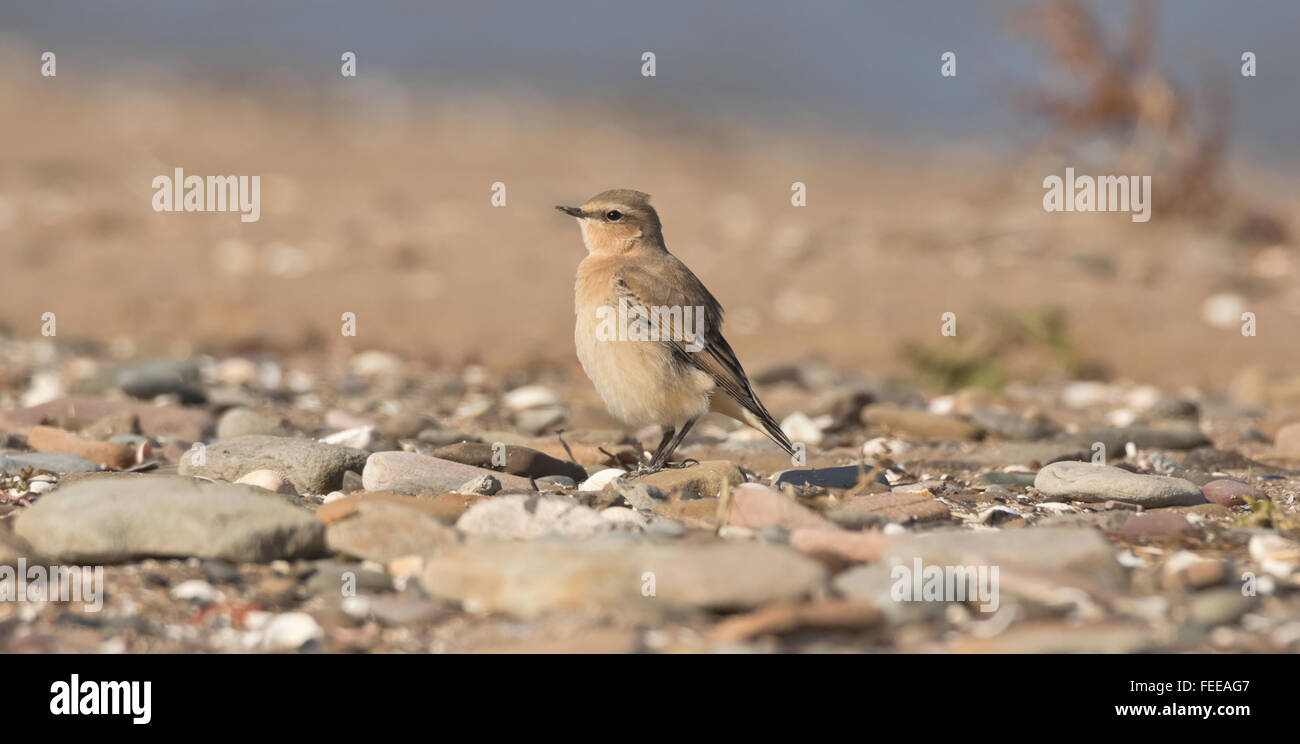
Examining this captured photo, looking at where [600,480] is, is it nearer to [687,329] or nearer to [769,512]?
[687,329]

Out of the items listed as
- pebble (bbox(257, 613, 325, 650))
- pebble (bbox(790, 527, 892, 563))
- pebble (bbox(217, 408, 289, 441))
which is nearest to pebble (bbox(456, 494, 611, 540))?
pebble (bbox(790, 527, 892, 563))

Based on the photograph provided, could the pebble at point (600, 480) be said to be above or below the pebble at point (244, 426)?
below

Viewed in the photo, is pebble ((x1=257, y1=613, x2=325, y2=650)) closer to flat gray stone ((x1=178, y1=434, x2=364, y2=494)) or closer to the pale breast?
flat gray stone ((x1=178, y1=434, x2=364, y2=494))

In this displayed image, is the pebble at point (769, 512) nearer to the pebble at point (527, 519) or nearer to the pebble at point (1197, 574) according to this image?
the pebble at point (527, 519)

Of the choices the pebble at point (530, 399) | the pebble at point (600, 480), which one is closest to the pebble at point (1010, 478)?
the pebble at point (600, 480)

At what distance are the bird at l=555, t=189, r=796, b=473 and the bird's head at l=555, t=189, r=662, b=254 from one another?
325 mm

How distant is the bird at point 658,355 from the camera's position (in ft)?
19.7

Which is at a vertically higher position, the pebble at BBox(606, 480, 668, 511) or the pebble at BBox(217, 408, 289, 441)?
the pebble at BBox(217, 408, 289, 441)

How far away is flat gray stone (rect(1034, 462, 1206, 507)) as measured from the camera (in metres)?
5.46

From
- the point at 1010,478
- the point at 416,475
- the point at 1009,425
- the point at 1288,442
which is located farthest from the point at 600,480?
the point at 1288,442

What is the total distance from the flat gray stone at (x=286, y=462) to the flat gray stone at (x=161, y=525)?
109 centimetres
